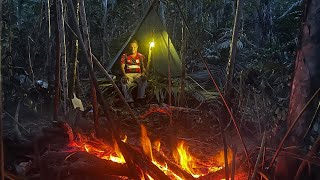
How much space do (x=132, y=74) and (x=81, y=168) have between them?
530 cm

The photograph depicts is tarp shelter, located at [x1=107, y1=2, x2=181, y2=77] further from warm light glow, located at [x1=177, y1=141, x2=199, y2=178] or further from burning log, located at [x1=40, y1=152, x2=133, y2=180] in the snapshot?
burning log, located at [x1=40, y1=152, x2=133, y2=180]

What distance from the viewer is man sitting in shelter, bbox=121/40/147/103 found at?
7293 millimetres

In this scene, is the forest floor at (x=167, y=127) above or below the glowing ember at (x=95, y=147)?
below

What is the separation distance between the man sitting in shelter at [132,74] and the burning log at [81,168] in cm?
450

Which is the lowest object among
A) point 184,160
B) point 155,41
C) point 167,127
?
point 167,127

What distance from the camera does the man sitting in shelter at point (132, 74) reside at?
7293 millimetres

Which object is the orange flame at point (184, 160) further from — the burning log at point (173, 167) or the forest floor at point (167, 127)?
Answer: the burning log at point (173, 167)

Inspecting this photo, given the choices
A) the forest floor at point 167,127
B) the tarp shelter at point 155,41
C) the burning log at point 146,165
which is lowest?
the forest floor at point 167,127

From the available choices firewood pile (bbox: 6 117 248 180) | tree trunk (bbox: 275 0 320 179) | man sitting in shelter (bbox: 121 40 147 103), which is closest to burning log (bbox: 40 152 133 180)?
firewood pile (bbox: 6 117 248 180)

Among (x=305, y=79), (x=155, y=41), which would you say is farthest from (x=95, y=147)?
(x=155, y=41)

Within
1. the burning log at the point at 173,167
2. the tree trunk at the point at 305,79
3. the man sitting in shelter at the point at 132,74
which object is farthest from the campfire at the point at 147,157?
the man sitting in shelter at the point at 132,74

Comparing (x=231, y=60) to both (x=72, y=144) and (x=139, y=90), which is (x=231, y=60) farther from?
(x=139, y=90)

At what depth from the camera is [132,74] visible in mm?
7648

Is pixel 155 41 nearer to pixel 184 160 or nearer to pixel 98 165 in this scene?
pixel 184 160
